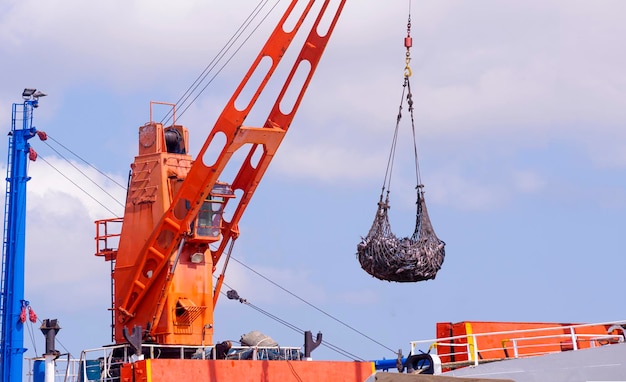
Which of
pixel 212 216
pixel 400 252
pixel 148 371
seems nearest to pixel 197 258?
pixel 212 216

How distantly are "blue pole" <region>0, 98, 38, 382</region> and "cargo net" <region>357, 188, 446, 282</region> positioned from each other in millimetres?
16498

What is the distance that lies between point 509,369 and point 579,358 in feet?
5.15

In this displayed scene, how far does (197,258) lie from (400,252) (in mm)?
9903

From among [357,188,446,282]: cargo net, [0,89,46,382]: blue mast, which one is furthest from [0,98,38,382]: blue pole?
[357,188,446,282]: cargo net

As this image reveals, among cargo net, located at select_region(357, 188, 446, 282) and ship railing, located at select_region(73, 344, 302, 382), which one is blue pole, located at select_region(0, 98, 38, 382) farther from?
cargo net, located at select_region(357, 188, 446, 282)

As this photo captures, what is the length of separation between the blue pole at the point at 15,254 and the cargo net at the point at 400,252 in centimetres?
1650

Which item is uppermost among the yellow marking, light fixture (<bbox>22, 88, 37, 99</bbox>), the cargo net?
light fixture (<bbox>22, 88, 37, 99</bbox>)

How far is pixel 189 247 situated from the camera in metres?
36.3

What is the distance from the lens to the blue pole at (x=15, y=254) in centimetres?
4041

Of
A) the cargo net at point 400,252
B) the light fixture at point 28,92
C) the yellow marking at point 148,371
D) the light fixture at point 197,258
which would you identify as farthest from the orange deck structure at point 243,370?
the light fixture at point 28,92

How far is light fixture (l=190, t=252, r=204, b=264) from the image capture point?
36312mm

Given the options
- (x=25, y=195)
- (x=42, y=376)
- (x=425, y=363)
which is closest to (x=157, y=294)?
(x=42, y=376)

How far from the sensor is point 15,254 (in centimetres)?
4134

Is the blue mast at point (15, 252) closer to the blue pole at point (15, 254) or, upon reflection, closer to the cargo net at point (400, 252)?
the blue pole at point (15, 254)
